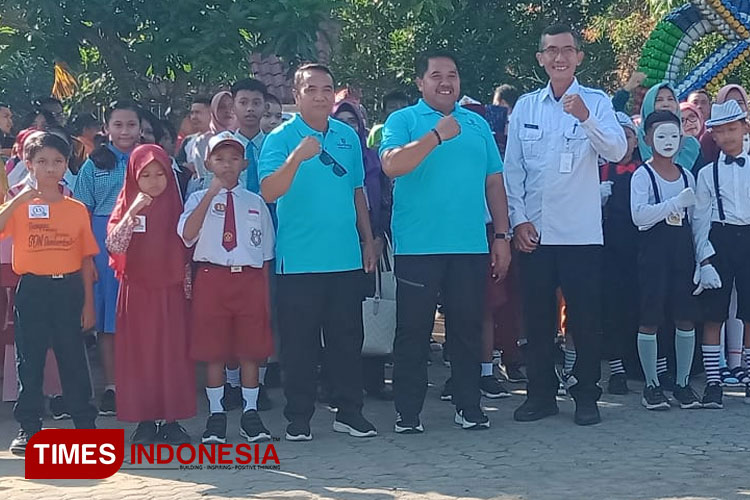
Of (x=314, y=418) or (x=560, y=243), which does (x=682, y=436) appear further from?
(x=314, y=418)

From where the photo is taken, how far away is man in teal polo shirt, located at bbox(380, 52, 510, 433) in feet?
19.9

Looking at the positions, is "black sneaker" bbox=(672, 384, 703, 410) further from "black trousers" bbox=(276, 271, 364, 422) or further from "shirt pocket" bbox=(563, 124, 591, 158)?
"black trousers" bbox=(276, 271, 364, 422)

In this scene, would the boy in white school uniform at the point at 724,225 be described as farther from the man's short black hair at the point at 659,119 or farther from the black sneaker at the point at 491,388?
the black sneaker at the point at 491,388

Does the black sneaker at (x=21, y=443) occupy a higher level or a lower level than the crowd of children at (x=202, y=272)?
lower

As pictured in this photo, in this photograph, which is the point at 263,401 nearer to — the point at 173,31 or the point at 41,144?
the point at 41,144

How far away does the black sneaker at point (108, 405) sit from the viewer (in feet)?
22.0

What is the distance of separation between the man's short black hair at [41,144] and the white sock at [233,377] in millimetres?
1783

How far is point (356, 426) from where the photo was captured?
613 cm

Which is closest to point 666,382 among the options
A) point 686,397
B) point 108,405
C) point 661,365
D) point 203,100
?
point 661,365

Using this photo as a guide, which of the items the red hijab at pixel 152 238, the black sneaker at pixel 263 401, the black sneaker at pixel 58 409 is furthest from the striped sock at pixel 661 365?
the black sneaker at pixel 58 409

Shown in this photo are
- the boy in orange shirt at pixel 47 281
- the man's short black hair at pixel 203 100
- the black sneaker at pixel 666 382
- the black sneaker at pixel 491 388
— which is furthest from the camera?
the man's short black hair at pixel 203 100

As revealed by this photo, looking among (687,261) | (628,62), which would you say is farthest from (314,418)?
(628,62)

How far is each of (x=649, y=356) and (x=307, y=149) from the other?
Result: 101 inches

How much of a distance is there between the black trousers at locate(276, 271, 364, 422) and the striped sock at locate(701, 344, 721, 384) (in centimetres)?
222
